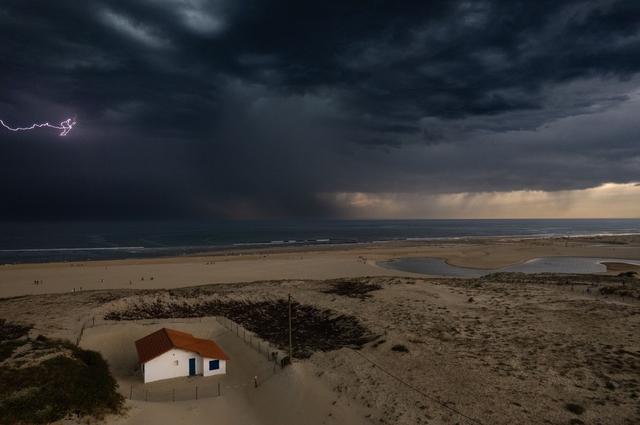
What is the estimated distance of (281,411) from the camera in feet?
78.8

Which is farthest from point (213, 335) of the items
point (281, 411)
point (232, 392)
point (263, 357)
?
point (281, 411)

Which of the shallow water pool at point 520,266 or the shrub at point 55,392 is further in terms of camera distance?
the shallow water pool at point 520,266

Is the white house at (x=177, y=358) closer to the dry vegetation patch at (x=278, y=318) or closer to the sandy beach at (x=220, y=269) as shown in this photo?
the dry vegetation patch at (x=278, y=318)

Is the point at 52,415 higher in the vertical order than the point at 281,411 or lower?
higher

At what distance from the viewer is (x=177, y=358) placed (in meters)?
29.6

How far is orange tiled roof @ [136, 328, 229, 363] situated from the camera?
1146 inches

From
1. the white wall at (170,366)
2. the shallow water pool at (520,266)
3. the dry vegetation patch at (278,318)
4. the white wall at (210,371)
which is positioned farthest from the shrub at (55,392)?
the shallow water pool at (520,266)

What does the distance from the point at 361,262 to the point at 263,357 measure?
Result: 57901 millimetres

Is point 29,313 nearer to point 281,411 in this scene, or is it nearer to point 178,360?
point 178,360

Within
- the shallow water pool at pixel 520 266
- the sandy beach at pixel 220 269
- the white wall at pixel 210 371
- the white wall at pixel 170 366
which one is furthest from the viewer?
the shallow water pool at pixel 520 266

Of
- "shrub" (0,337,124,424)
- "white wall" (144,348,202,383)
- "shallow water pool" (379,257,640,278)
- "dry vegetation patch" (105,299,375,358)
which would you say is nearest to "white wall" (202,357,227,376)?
"white wall" (144,348,202,383)

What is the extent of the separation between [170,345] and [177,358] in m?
1.25

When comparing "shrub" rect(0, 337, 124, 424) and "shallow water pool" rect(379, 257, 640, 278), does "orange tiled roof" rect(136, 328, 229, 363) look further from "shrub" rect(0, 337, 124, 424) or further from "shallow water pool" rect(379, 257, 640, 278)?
"shallow water pool" rect(379, 257, 640, 278)

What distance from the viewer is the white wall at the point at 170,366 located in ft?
94.7
